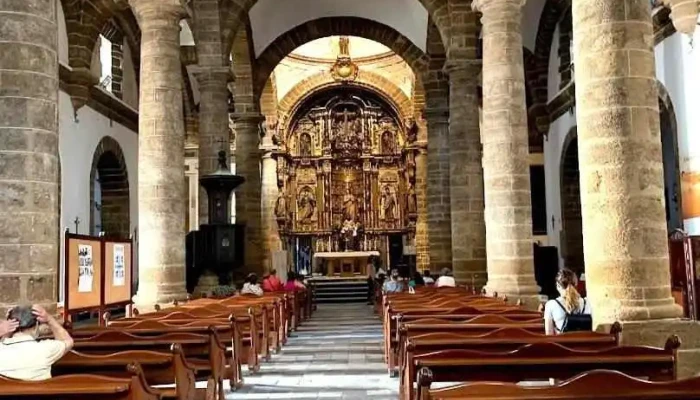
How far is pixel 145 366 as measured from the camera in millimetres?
5816

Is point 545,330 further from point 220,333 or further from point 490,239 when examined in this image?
point 490,239

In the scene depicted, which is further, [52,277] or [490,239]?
[490,239]

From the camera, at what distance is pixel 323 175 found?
3591 centimetres

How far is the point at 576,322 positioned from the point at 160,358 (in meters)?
4.11

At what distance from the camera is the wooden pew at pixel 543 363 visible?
5133 millimetres

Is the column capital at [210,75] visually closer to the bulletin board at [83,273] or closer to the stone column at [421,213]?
the bulletin board at [83,273]

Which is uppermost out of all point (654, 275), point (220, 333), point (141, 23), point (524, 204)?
point (141, 23)

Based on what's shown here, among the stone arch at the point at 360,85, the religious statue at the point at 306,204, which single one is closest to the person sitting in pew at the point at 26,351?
the religious statue at the point at 306,204

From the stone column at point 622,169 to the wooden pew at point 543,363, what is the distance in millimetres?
1625

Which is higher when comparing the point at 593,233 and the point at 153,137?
the point at 153,137

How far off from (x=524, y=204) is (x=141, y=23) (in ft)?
23.9

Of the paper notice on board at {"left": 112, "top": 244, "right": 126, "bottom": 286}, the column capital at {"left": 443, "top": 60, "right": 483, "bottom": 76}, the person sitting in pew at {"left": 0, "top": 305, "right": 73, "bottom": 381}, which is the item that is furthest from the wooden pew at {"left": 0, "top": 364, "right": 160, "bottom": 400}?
the column capital at {"left": 443, "top": 60, "right": 483, "bottom": 76}

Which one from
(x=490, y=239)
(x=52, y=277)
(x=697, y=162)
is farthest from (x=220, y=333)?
(x=697, y=162)

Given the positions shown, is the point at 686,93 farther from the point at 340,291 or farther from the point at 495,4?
the point at 340,291
